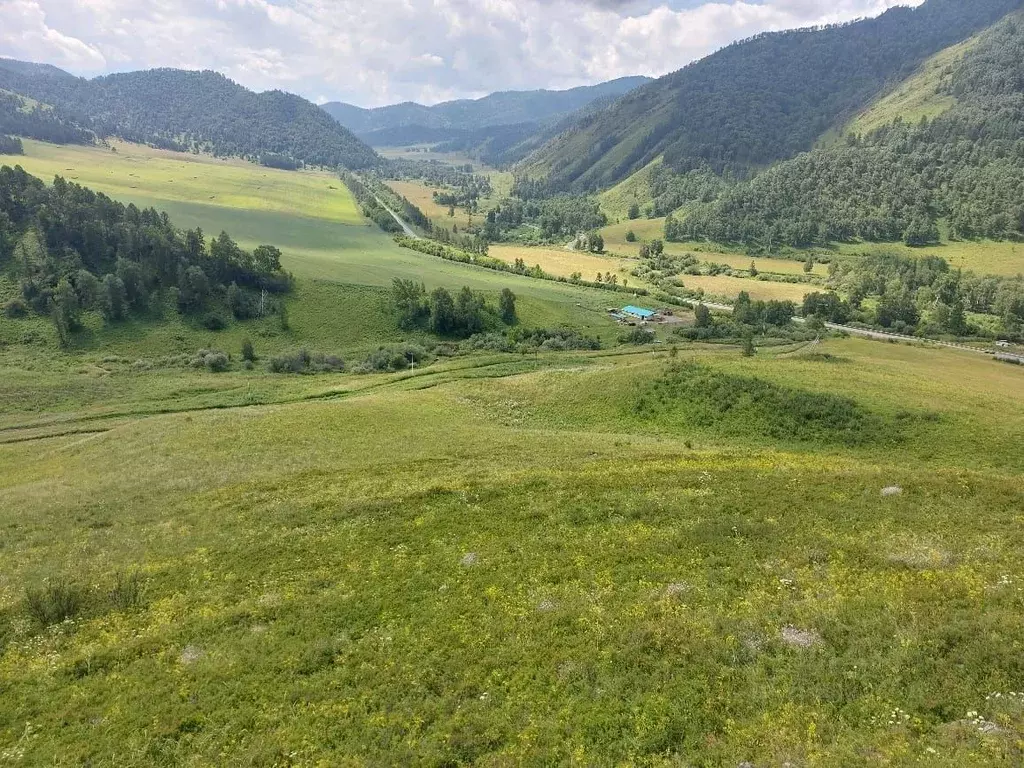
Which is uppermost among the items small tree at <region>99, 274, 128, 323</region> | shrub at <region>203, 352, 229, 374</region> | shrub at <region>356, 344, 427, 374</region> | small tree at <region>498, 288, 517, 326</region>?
small tree at <region>498, 288, 517, 326</region>

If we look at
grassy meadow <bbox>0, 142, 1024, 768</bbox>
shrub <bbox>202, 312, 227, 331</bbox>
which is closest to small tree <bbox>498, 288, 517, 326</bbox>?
shrub <bbox>202, 312, 227, 331</bbox>

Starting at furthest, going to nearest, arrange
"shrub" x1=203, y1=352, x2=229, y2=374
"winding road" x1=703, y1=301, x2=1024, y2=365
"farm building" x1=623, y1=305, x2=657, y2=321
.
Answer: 1. "farm building" x1=623, y1=305, x2=657, y2=321
2. "winding road" x1=703, y1=301, x2=1024, y2=365
3. "shrub" x1=203, y1=352, x2=229, y2=374

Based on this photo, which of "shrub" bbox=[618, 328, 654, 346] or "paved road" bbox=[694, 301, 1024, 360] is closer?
"paved road" bbox=[694, 301, 1024, 360]

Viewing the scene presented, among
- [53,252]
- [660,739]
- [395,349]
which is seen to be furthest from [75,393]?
[660,739]

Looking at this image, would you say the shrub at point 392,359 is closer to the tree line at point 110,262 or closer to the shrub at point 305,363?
the shrub at point 305,363

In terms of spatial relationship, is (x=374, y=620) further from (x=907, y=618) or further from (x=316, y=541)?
(x=907, y=618)

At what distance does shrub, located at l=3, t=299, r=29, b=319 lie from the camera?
134m

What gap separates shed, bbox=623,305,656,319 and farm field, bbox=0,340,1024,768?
12557 centimetres

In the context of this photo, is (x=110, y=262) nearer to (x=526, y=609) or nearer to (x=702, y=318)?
(x=702, y=318)

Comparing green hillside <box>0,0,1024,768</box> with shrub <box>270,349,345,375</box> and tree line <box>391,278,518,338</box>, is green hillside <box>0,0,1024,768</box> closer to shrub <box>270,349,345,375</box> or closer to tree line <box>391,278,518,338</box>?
shrub <box>270,349,345,375</box>

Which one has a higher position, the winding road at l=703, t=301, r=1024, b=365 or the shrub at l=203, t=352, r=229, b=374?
the winding road at l=703, t=301, r=1024, b=365

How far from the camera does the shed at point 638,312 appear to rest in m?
174

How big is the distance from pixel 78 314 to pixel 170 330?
63.5ft

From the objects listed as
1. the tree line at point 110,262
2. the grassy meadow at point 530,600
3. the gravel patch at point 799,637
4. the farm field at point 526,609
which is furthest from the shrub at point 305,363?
the gravel patch at point 799,637
